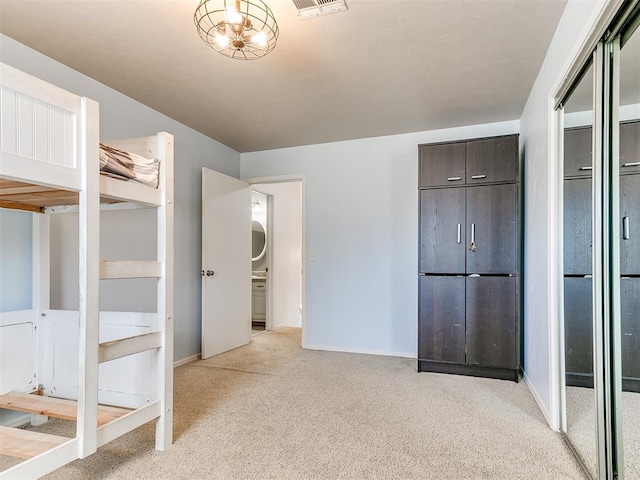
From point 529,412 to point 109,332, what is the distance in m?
2.69

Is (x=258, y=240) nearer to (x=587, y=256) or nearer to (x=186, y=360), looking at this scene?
(x=186, y=360)

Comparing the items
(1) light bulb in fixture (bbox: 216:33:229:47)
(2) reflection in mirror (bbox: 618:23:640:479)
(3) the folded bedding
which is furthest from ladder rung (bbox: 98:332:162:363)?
(2) reflection in mirror (bbox: 618:23:640:479)

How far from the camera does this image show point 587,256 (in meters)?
1.80

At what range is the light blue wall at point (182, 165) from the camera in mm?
2861

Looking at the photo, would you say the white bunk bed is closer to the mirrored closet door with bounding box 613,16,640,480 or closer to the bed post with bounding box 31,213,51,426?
the bed post with bounding box 31,213,51,426

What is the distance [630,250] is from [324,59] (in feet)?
6.54

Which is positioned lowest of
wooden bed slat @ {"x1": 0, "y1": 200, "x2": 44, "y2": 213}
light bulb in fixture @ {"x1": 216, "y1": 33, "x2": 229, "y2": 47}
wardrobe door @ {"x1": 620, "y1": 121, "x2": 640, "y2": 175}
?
wooden bed slat @ {"x1": 0, "y1": 200, "x2": 44, "y2": 213}

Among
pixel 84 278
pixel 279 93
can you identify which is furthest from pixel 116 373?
pixel 279 93

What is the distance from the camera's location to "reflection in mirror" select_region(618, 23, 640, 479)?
4.28ft

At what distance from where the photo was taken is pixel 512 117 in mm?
3555

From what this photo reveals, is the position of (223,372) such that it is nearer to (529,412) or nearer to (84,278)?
(84,278)

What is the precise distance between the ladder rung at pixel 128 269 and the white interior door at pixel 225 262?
1.88 m

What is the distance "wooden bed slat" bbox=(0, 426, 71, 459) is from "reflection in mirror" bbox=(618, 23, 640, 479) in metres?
2.18

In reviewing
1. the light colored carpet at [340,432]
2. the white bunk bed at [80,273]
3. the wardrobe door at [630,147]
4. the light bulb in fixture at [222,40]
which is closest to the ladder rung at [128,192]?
the white bunk bed at [80,273]
